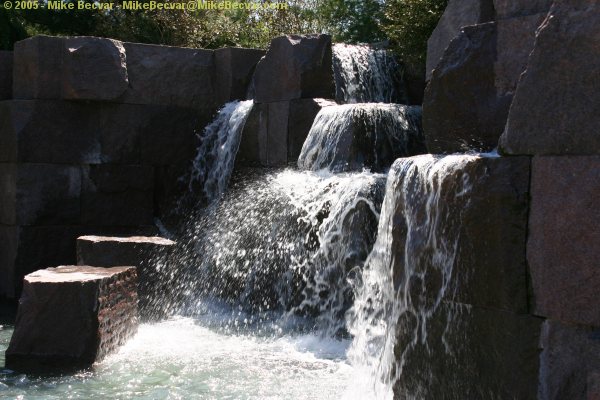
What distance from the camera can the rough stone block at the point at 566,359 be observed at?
321cm

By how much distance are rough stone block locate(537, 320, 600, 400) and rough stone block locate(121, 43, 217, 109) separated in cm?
643

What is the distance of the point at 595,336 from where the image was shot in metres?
3.20

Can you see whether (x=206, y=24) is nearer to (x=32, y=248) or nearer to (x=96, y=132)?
(x=96, y=132)

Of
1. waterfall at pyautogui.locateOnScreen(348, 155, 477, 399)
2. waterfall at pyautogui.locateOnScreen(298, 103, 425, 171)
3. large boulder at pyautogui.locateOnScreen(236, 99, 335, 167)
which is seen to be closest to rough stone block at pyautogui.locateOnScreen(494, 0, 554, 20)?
waterfall at pyautogui.locateOnScreen(348, 155, 477, 399)

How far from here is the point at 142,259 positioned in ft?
24.7

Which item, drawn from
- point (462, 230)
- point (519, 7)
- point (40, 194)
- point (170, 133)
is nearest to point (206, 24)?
point (170, 133)

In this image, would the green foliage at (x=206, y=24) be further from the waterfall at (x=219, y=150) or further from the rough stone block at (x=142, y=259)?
the rough stone block at (x=142, y=259)

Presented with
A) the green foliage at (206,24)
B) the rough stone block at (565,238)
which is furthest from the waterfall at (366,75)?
the rough stone block at (565,238)

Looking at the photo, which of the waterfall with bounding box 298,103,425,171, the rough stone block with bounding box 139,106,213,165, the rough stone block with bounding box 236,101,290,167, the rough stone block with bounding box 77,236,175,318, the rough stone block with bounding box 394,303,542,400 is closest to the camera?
the rough stone block with bounding box 394,303,542,400

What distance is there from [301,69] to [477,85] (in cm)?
391

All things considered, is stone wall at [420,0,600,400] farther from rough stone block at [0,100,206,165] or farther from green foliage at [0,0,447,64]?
green foliage at [0,0,447,64]

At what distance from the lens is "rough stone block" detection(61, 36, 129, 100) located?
8555 millimetres

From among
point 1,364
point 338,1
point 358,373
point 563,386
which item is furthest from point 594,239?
point 338,1

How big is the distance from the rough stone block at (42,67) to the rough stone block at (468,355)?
5541 millimetres
